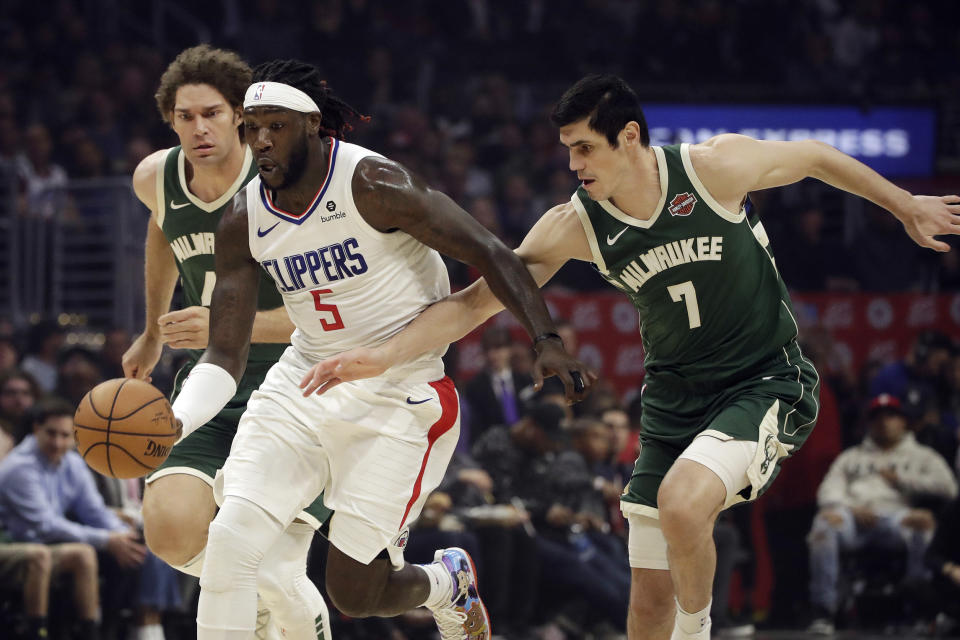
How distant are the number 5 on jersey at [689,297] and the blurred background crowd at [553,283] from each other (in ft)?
12.8

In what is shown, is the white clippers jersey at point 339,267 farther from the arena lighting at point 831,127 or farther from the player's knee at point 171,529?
the arena lighting at point 831,127

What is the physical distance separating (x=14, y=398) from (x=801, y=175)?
5.92 metres

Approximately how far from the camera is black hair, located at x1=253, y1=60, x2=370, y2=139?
4621 millimetres

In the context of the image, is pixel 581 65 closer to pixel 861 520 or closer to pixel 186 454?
pixel 861 520

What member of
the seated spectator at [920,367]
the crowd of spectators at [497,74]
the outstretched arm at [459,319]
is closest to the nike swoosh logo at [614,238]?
the outstretched arm at [459,319]

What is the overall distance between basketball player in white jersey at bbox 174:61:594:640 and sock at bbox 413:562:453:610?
336mm

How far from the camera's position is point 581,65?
15312 millimetres

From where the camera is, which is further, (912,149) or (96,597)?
(912,149)

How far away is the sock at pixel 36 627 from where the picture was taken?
Answer: 7527mm

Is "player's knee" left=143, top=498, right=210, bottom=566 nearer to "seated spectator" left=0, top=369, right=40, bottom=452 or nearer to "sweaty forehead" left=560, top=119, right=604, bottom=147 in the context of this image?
"sweaty forehead" left=560, top=119, right=604, bottom=147

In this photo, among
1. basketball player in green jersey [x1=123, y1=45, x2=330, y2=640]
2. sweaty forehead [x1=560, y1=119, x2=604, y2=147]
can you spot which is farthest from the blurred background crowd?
sweaty forehead [x1=560, y1=119, x2=604, y2=147]

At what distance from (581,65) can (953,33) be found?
17.3 feet

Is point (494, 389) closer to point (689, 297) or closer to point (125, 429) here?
point (689, 297)

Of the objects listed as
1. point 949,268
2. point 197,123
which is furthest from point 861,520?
point 197,123
